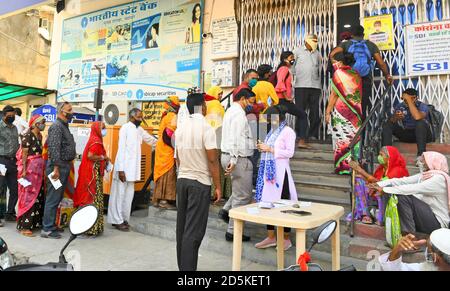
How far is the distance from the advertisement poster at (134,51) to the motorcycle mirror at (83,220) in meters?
6.17

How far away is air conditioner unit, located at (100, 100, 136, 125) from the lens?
28.1 feet

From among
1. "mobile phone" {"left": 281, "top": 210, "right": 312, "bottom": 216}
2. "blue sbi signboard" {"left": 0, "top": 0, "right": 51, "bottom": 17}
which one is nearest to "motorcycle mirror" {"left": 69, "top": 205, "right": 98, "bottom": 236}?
"mobile phone" {"left": 281, "top": 210, "right": 312, "bottom": 216}

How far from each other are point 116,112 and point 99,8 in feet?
11.7

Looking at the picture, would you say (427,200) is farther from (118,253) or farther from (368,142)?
(118,253)

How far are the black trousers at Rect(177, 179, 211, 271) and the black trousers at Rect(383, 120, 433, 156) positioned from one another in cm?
305

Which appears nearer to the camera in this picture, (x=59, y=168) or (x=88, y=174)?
(x=59, y=168)

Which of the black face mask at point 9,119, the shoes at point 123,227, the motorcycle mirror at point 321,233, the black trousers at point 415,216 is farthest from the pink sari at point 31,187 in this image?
the black trousers at point 415,216

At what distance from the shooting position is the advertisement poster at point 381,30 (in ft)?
18.6

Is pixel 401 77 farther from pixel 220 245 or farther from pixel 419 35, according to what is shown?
pixel 220 245

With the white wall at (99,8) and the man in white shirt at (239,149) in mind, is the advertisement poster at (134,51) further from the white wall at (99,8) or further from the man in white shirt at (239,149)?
the man in white shirt at (239,149)

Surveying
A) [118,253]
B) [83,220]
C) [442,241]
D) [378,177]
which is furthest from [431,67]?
[83,220]

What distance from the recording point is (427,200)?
3.18 meters
